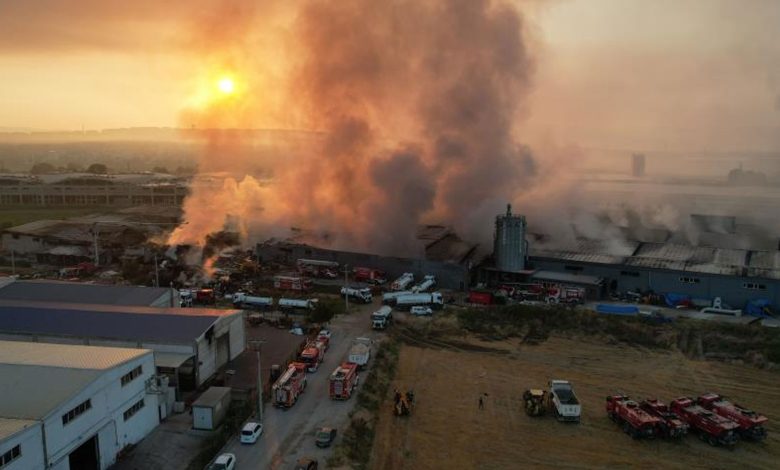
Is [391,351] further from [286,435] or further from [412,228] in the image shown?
[412,228]

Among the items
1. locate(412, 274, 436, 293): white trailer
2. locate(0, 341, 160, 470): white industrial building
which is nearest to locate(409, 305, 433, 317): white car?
locate(412, 274, 436, 293): white trailer

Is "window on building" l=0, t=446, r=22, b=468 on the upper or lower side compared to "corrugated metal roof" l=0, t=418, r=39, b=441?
lower

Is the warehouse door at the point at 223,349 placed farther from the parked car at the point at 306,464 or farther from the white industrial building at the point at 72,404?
the parked car at the point at 306,464

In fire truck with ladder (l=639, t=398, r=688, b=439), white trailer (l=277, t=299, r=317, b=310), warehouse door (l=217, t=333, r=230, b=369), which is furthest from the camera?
white trailer (l=277, t=299, r=317, b=310)

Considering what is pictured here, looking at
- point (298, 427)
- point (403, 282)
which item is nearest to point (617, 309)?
point (403, 282)

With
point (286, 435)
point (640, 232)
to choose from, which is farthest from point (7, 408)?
point (640, 232)

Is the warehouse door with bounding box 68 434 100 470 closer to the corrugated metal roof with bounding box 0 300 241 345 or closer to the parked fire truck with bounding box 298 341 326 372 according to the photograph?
the corrugated metal roof with bounding box 0 300 241 345
